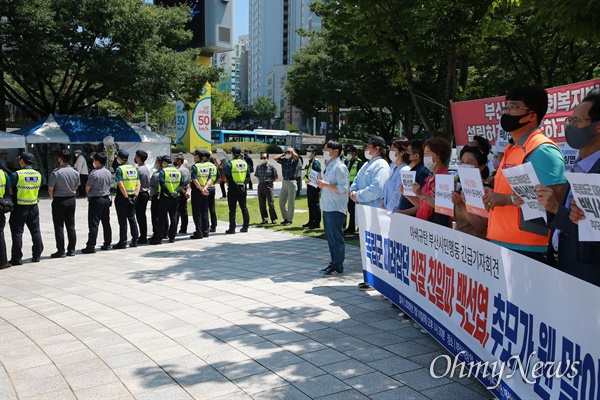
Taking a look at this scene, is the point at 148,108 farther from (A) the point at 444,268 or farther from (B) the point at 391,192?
(A) the point at 444,268

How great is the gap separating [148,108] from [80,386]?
78.2 feet

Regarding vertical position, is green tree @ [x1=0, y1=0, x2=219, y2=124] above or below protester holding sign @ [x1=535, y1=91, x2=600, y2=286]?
above

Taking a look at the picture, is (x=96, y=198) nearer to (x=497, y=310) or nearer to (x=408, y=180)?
(x=408, y=180)

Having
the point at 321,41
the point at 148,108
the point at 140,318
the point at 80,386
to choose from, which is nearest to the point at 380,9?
the point at 140,318

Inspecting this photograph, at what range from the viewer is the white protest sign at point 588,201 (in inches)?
111

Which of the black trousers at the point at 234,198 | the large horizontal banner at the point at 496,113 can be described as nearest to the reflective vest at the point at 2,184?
the black trousers at the point at 234,198

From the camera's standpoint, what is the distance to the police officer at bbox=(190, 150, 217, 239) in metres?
12.6

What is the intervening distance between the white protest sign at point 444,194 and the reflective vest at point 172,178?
786 centimetres

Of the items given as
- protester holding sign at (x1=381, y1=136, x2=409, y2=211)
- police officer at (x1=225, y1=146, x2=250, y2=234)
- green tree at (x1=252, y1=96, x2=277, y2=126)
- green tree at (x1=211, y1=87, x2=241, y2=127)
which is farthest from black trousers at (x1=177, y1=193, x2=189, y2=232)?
green tree at (x1=252, y1=96, x2=277, y2=126)

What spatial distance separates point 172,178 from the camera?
1192cm

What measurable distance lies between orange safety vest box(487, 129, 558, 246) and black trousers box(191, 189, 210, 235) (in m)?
9.28

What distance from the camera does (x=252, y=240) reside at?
39.7 feet

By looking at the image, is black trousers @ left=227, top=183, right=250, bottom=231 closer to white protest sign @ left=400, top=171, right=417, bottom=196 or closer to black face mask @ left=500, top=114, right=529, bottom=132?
white protest sign @ left=400, top=171, right=417, bottom=196

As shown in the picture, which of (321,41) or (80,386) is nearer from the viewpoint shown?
(80,386)
